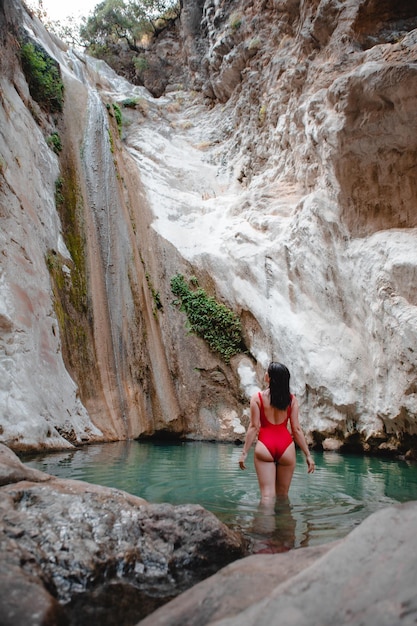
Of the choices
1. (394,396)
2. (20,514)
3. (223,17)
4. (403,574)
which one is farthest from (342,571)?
(223,17)

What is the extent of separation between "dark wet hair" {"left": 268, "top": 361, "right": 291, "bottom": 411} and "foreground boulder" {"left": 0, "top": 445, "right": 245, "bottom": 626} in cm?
170

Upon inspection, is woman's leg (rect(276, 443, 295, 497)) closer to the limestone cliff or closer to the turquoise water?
the turquoise water

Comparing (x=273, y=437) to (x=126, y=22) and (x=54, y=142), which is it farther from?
(x=126, y=22)

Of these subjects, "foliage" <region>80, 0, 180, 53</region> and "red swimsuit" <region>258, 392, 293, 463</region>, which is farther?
"foliage" <region>80, 0, 180, 53</region>

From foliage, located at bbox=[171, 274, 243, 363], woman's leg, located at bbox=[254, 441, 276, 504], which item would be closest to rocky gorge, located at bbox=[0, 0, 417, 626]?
foliage, located at bbox=[171, 274, 243, 363]

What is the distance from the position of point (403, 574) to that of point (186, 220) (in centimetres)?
1578

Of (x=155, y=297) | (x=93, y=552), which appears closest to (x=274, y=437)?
(x=93, y=552)

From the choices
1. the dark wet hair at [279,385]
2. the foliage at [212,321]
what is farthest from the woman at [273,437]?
the foliage at [212,321]

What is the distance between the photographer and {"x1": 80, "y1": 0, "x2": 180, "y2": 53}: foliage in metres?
27.1

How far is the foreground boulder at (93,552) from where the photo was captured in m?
1.83

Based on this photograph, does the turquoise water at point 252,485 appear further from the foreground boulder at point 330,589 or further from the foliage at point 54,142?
the foliage at point 54,142

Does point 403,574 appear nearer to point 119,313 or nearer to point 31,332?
point 31,332

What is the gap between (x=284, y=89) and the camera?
15.5 m

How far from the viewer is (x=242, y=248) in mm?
13828
